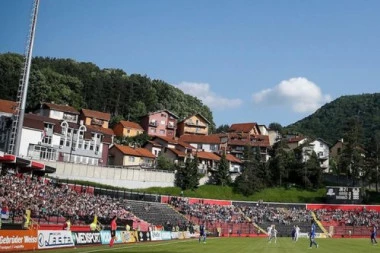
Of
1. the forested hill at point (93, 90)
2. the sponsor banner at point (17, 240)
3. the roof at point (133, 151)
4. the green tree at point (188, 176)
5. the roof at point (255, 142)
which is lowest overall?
the sponsor banner at point (17, 240)

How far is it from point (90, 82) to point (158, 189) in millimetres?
73536

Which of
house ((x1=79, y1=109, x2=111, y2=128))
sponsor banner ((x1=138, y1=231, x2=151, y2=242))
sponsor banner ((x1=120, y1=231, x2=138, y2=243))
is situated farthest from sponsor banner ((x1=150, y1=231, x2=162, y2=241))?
house ((x1=79, y1=109, x2=111, y2=128))

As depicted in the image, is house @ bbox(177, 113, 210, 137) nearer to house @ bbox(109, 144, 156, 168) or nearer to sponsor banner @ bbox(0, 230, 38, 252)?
house @ bbox(109, 144, 156, 168)

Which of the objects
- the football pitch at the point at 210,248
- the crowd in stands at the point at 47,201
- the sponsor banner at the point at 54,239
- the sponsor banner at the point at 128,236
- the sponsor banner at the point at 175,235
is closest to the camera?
the sponsor banner at the point at 54,239

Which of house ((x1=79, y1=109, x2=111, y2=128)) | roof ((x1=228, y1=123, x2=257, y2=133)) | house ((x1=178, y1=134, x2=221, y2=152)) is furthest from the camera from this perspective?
roof ((x1=228, y1=123, x2=257, y2=133))

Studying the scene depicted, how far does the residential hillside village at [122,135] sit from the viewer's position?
8706 cm

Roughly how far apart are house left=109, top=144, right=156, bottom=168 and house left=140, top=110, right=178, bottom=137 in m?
26.9

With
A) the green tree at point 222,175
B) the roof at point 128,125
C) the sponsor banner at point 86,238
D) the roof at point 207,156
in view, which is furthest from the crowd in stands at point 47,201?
the roof at point 128,125

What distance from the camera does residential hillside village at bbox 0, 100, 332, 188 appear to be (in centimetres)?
8706

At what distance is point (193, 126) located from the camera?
145000 mm

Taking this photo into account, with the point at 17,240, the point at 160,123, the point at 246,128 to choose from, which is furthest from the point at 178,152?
the point at 17,240

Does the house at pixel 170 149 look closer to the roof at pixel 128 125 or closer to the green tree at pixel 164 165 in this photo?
the green tree at pixel 164 165

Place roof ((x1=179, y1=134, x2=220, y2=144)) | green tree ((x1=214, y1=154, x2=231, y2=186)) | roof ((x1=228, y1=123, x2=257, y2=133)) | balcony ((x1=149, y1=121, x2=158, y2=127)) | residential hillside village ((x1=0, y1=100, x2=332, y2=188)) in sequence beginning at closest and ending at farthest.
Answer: residential hillside village ((x1=0, y1=100, x2=332, y2=188)) → green tree ((x1=214, y1=154, x2=231, y2=186)) → roof ((x1=179, y1=134, x2=220, y2=144)) → balcony ((x1=149, y1=121, x2=158, y2=127)) → roof ((x1=228, y1=123, x2=257, y2=133))

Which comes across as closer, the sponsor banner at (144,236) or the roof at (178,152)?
the sponsor banner at (144,236)
